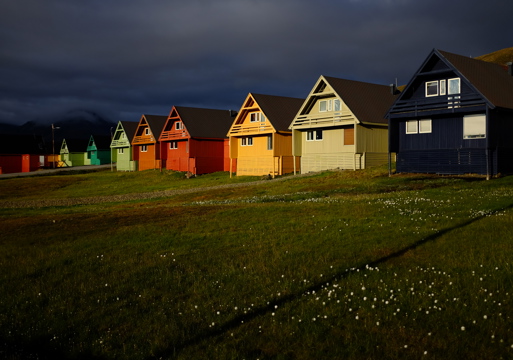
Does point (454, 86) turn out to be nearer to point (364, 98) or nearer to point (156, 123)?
point (364, 98)

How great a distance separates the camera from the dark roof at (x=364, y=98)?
42281mm

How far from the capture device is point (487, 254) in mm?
10852

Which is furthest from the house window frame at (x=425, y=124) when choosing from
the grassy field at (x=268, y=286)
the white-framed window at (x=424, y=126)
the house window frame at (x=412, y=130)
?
the grassy field at (x=268, y=286)

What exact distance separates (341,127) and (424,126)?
8.58 m

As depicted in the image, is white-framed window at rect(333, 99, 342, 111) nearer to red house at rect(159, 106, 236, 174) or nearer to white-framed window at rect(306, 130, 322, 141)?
white-framed window at rect(306, 130, 322, 141)

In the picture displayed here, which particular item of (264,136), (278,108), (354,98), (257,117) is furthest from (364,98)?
(257,117)

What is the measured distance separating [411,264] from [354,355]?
4352 millimetres

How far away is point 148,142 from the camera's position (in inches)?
2712

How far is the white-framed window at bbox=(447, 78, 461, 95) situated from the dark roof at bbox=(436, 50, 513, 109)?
0.93 m

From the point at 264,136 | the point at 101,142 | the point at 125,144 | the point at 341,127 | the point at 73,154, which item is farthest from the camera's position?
the point at 73,154

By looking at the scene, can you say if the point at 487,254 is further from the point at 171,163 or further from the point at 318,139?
the point at 171,163

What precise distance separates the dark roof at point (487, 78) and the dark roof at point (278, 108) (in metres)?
18.3

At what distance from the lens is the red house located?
5859 centimetres

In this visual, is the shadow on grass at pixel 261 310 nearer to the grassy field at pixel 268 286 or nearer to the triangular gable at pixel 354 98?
the grassy field at pixel 268 286
